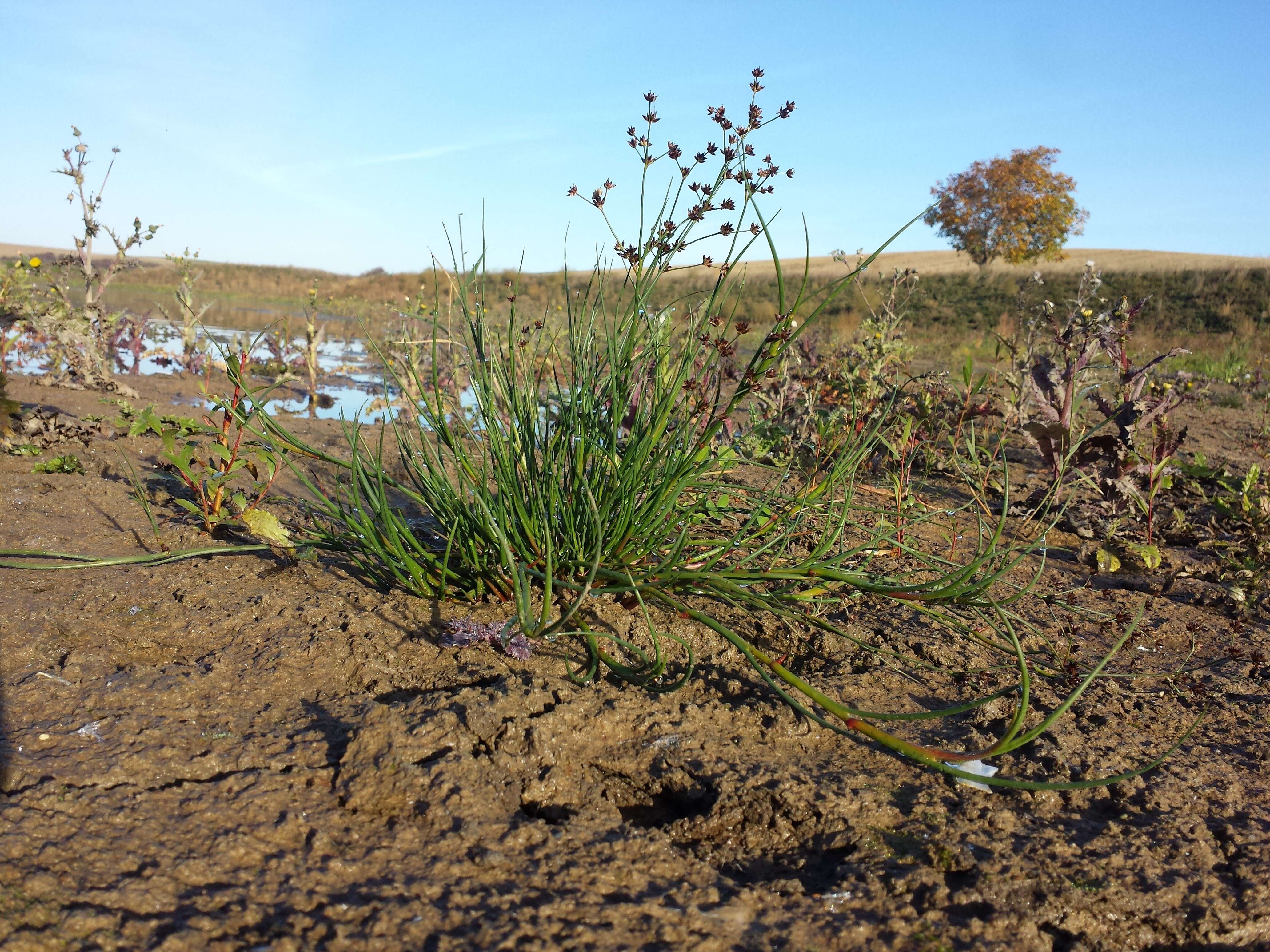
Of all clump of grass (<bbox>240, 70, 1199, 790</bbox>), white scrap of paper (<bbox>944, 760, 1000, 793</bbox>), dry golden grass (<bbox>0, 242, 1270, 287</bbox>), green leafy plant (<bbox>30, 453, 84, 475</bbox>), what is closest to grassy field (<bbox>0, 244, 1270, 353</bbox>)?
dry golden grass (<bbox>0, 242, 1270, 287</bbox>)

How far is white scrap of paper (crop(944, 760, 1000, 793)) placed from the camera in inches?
65.3

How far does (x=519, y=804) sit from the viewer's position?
Result: 1.57 m

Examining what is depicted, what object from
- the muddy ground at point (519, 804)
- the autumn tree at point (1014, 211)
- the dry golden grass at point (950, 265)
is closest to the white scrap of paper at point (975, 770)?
the muddy ground at point (519, 804)

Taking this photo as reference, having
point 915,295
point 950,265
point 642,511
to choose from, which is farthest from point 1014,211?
point 642,511

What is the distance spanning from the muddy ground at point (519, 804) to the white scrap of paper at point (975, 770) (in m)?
0.04

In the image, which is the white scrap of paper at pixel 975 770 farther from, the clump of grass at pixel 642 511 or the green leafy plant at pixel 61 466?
the green leafy plant at pixel 61 466

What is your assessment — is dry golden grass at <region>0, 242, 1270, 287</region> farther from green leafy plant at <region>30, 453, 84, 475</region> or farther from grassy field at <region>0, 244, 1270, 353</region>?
green leafy plant at <region>30, 453, 84, 475</region>

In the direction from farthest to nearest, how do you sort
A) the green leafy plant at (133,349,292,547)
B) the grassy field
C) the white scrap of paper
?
the grassy field, the green leafy plant at (133,349,292,547), the white scrap of paper

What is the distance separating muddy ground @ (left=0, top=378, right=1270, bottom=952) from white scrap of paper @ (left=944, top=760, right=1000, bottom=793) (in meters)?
0.04

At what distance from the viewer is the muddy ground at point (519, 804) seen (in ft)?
4.07

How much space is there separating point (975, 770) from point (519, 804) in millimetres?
928

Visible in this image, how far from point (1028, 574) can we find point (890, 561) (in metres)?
0.57

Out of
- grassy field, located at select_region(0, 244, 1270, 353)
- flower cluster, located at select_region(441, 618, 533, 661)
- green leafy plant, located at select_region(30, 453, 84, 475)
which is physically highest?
grassy field, located at select_region(0, 244, 1270, 353)

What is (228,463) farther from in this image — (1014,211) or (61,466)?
(1014,211)
